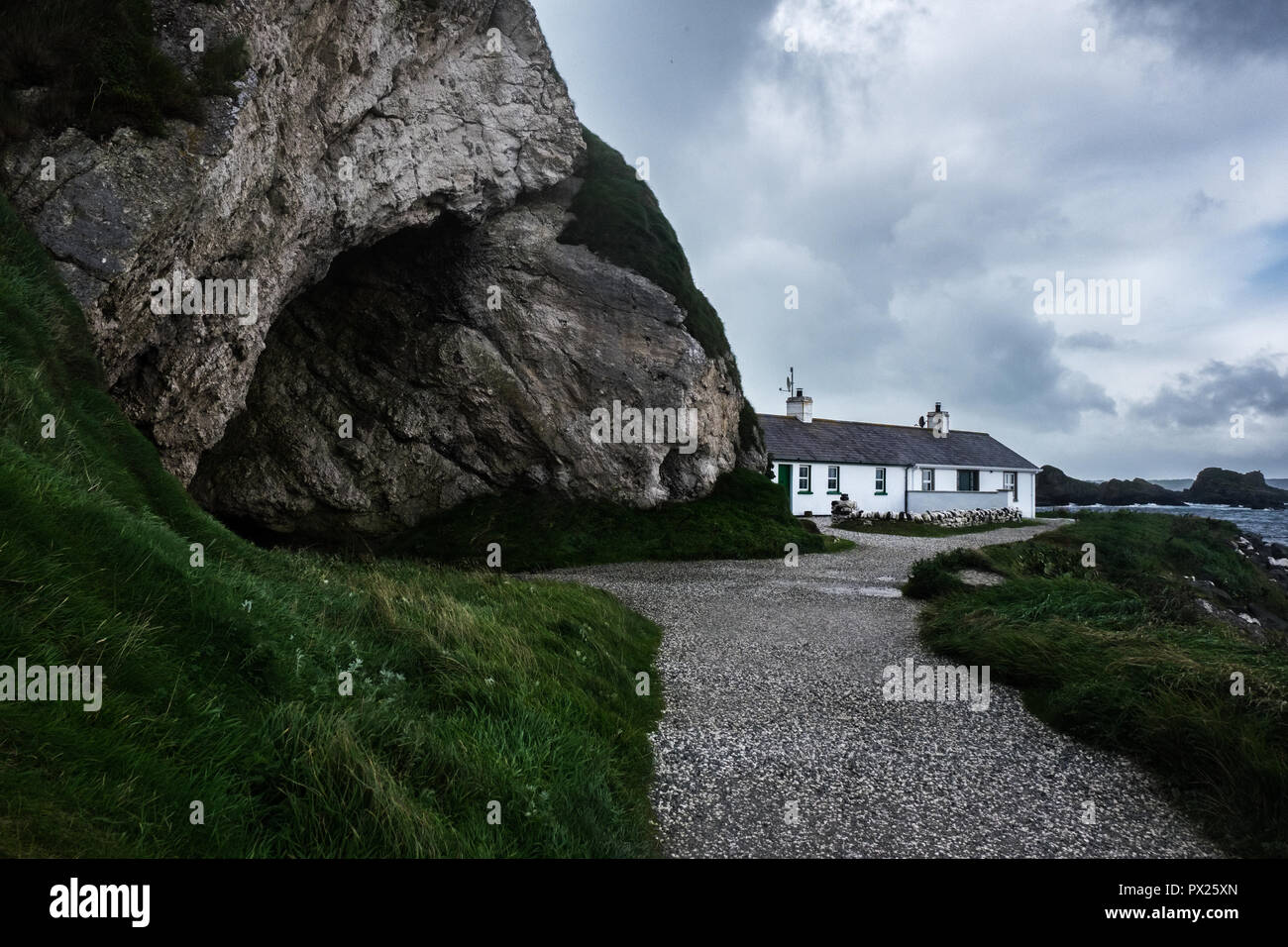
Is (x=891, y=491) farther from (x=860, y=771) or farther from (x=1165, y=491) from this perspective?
(x=1165, y=491)

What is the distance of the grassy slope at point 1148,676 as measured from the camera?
5727mm

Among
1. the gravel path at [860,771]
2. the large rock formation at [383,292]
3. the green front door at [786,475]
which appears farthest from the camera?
the green front door at [786,475]

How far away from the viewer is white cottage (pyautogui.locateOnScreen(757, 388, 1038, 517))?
38094 mm

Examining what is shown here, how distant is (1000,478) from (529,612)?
44.5 metres

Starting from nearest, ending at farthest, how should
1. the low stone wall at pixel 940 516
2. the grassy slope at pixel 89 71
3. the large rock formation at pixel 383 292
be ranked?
the grassy slope at pixel 89 71 → the large rock formation at pixel 383 292 → the low stone wall at pixel 940 516

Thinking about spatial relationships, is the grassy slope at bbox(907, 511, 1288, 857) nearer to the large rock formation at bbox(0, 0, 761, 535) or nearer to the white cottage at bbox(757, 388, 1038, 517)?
the large rock formation at bbox(0, 0, 761, 535)

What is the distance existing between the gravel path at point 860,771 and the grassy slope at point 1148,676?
317 millimetres

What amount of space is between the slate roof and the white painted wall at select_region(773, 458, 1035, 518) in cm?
48

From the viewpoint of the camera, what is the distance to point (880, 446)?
138 feet

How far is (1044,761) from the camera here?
22.2 feet

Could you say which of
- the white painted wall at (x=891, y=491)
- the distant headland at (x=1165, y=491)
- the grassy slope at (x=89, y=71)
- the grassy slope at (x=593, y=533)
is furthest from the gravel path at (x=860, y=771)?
the distant headland at (x=1165, y=491)

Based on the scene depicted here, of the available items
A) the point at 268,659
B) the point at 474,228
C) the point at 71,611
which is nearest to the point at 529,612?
the point at 268,659

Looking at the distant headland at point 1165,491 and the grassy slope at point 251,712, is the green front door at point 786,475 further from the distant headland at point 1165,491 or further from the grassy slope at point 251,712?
the distant headland at point 1165,491
